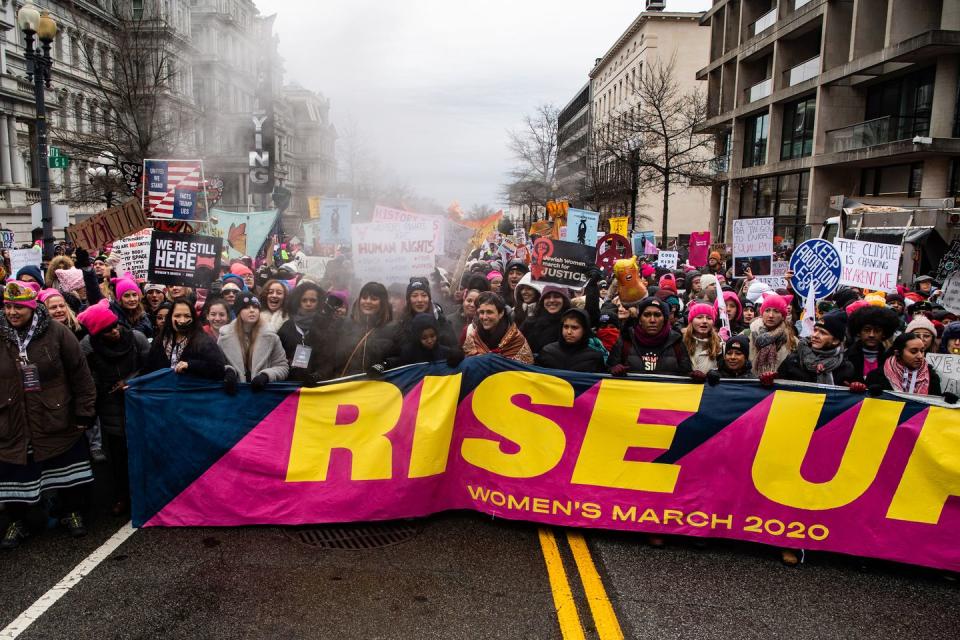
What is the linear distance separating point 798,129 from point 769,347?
26.8 metres

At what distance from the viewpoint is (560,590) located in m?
3.78

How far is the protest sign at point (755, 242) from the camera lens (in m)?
10.0

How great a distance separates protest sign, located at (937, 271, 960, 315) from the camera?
25.2 feet

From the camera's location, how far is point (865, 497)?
13.3ft

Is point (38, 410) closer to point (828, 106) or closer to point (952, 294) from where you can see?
point (952, 294)

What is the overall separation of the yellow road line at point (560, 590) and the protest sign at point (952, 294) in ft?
19.4

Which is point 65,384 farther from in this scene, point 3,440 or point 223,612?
point 223,612

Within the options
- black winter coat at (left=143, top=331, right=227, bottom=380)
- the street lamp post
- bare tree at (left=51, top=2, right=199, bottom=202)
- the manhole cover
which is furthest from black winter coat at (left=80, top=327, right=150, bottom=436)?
bare tree at (left=51, top=2, right=199, bottom=202)

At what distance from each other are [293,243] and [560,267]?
47.3 feet

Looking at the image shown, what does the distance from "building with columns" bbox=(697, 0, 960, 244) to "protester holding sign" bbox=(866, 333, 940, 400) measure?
18006 millimetres

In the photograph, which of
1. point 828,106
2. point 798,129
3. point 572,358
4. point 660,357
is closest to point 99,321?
point 572,358

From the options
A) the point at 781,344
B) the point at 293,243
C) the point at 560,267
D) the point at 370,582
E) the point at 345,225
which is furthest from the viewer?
the point at 293,243

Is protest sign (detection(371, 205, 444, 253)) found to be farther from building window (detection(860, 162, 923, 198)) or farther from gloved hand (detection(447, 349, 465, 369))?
building window (detection(860, 162, 923, 198))

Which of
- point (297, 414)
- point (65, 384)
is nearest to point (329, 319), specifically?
point (297, 414)
